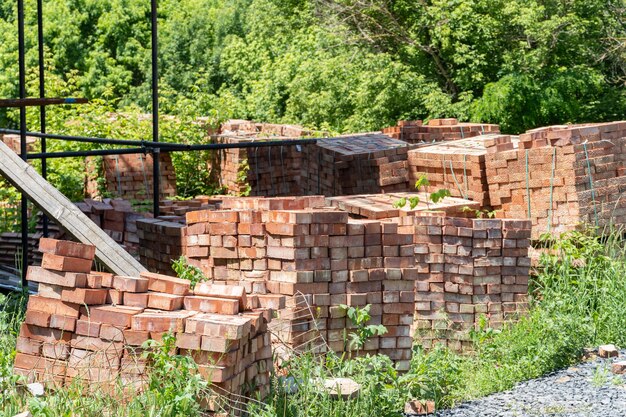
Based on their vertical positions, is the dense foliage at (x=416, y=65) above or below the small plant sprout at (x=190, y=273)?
above

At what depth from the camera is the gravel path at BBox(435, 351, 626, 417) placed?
712 centimetres

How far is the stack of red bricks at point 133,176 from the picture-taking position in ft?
47.7

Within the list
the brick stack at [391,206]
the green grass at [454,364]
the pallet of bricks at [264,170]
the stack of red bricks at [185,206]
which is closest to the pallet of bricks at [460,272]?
the green grass at [454,364]

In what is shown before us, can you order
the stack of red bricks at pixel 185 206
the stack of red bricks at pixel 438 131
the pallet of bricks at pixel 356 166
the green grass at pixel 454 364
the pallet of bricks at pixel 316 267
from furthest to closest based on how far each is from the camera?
the stack of red bricks at pixel 438 131 < the pallet of bricks at pixel 356 166 < the stack of red bricks at pixel 185 206 < the pallet of bricks at pixel 316 267 < the green grass at pixel 454 364

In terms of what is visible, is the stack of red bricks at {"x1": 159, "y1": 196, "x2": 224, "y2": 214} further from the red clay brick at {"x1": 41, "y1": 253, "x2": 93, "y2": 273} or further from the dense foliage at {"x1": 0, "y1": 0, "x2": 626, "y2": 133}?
the dense foliage at {"x1": 0, "y1": 0, "x2": 626, "y2": 133}

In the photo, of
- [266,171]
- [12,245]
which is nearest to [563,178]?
[266,171]

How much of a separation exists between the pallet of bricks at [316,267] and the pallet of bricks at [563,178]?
2.87 metres

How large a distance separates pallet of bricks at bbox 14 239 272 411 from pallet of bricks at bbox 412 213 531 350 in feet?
9.30

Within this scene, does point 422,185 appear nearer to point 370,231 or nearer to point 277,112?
point 370,231

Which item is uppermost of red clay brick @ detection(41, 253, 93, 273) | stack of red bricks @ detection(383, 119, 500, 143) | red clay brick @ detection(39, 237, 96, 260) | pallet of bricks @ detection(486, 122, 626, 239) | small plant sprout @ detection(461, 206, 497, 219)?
stack of red bricks @ detection(383, 119, 500, 143)

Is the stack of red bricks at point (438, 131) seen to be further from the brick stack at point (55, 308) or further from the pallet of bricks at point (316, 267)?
the brick stack at point (55, 308)

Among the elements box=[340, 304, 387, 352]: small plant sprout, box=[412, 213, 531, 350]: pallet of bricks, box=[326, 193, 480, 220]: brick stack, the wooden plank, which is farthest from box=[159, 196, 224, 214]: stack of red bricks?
box=[340, 304, 387, 352]: small plant sprout

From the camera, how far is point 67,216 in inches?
271

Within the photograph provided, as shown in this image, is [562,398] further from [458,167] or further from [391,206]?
[458,167]
